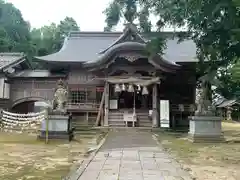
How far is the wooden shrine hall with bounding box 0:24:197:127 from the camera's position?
21.0 meters

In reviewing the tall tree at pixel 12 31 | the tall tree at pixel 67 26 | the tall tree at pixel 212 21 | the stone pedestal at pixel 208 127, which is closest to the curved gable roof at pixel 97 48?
the stone pedestal at pixel 208 127

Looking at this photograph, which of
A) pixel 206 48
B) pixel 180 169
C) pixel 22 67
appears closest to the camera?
pixel 180 169

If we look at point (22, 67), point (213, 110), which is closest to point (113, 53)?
point (213, 110)

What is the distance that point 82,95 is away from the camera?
23484 millimetres

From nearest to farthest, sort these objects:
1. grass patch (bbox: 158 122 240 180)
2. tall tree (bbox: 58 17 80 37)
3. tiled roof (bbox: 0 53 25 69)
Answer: grass patch (bbox: 158 122 240 180) → tiled roof (bbox: 0 53 25 69) → tall tree (bbox: 58 17 80 37)

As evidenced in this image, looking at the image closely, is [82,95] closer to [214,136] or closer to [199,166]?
[214,136]

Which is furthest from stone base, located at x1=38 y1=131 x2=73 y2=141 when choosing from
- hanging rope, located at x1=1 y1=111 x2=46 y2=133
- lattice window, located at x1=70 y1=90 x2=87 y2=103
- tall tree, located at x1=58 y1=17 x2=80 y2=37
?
tall tree, located at x1=58 y1=17 x2=80 y2=37

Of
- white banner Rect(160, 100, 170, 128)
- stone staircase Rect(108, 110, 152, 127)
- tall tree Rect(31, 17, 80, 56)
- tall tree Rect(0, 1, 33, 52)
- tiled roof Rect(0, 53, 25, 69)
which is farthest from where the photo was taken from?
tall tree Rect(31, 17, 80, 56)

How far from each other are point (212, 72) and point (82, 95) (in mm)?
15766

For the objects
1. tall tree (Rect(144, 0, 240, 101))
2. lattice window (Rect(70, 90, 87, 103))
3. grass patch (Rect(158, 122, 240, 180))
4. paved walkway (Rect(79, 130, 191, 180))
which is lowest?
grass patch (Rect(158, 122, 240, 180))

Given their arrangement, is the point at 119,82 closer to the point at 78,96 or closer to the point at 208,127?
the point at 78,96

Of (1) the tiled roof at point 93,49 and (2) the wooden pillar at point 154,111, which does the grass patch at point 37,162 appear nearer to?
(2) the wooden pillar at point 154,111

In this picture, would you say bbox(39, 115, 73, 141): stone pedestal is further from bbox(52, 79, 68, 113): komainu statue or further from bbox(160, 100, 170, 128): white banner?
bbox(160, 100, 170, 128): white banner

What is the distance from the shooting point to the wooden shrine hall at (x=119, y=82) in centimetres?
2095
